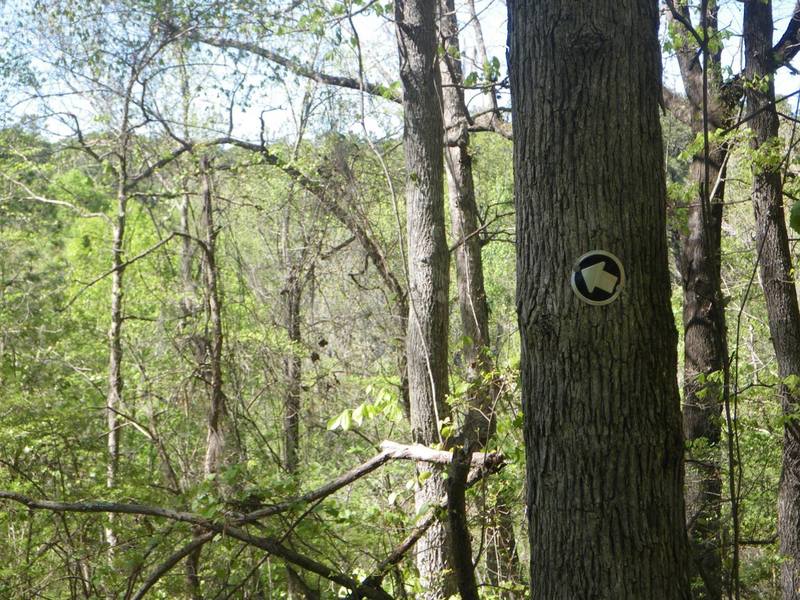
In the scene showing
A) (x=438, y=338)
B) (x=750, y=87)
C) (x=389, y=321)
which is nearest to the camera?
(x=438, y=338)

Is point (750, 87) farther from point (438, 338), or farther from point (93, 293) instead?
point (93, 293)

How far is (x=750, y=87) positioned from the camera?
729 cm

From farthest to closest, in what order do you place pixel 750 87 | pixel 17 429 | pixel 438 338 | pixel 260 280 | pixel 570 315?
1. pixel 260 280
2. pixel 750 87
3. pixel 17 429
4. pixel 438 338
5. pixel 570 315

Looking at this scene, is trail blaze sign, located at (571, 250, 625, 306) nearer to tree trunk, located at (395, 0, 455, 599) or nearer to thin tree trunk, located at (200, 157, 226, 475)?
tree trunk, located at (395, 0, 455, 599)

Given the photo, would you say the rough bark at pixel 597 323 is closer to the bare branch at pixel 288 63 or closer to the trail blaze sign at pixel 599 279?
the trail blaze sign at pixel 599 279

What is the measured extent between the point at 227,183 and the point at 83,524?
8249mm

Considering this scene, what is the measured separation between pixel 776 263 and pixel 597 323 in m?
6.32

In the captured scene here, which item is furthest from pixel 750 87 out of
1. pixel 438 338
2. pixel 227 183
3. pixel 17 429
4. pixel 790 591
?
pixel 227 183

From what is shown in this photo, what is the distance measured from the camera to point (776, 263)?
7.60 meters

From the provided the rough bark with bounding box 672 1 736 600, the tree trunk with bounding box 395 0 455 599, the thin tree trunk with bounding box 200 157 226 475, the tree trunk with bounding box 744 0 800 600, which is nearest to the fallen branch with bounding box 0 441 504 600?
the tree trunk with bounding box 395 0 455 599

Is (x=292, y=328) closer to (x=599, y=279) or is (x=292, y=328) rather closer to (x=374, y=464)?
(x=374, y=464)

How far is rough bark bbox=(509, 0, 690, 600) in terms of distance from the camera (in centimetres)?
204

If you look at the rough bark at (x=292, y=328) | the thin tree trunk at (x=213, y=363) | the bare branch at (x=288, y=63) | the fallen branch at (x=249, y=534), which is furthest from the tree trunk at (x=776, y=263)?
the rough bark at (x=292, y=328)

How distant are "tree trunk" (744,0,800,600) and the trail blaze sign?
575 centimetres
